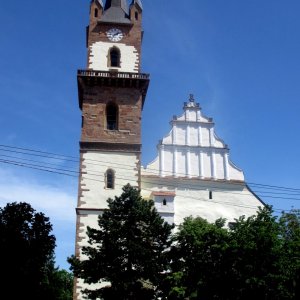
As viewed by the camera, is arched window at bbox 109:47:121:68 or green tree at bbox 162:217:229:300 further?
arched window at bbox 109:47:121:68

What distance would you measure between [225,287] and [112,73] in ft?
61.1

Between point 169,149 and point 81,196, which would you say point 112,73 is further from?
point 81,196

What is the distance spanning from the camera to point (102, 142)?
35.8 metres

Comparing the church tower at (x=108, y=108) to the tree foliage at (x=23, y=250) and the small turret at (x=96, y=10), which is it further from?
the tree foliage at (x=23, y=250)

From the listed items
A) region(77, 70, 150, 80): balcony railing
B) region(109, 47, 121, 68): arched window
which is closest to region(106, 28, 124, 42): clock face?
region(109, 47, 121, 68): arched window

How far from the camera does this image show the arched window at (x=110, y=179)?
34.8 m

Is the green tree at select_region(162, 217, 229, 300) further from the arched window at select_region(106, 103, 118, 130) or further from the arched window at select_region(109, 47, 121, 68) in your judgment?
the arched window at select_region(109, 47, 121, 68)

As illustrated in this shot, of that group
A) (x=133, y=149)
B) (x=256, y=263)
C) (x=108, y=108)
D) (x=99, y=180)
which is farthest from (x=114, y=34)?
(x=256, y=263)

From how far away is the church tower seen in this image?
34406 mm

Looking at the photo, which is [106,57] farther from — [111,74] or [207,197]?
[207,197]

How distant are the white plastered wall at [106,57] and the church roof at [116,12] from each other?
2373mm

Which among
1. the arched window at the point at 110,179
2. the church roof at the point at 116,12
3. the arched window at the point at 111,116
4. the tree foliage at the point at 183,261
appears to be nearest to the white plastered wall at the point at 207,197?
the arched window at the point at 110,179

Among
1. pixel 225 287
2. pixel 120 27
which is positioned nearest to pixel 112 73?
pixel 120 27

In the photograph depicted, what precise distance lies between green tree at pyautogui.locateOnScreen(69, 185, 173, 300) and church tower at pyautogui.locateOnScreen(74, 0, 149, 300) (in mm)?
6237
